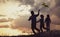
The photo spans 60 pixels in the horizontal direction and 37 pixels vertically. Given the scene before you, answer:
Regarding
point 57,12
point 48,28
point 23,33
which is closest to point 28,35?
point 23,33

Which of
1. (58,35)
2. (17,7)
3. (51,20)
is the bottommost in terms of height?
(58,35)

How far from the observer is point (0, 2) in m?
3.59

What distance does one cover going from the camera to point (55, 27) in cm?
353

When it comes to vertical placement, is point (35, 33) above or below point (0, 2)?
below

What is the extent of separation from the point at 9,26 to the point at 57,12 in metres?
0.76

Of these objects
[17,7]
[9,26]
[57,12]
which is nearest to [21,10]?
[17,7]

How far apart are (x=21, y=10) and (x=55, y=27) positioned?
1.90ft

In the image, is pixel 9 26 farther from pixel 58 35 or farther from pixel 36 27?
pixel 58 35

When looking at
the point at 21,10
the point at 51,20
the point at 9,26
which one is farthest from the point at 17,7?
the point at 51,20

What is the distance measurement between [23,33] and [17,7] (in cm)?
41

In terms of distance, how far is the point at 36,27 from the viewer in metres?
3.53

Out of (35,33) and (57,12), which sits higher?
(57,12)

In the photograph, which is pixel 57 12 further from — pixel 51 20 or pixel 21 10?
pixel 21 10

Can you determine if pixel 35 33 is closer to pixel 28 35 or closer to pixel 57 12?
pixel 28 35
